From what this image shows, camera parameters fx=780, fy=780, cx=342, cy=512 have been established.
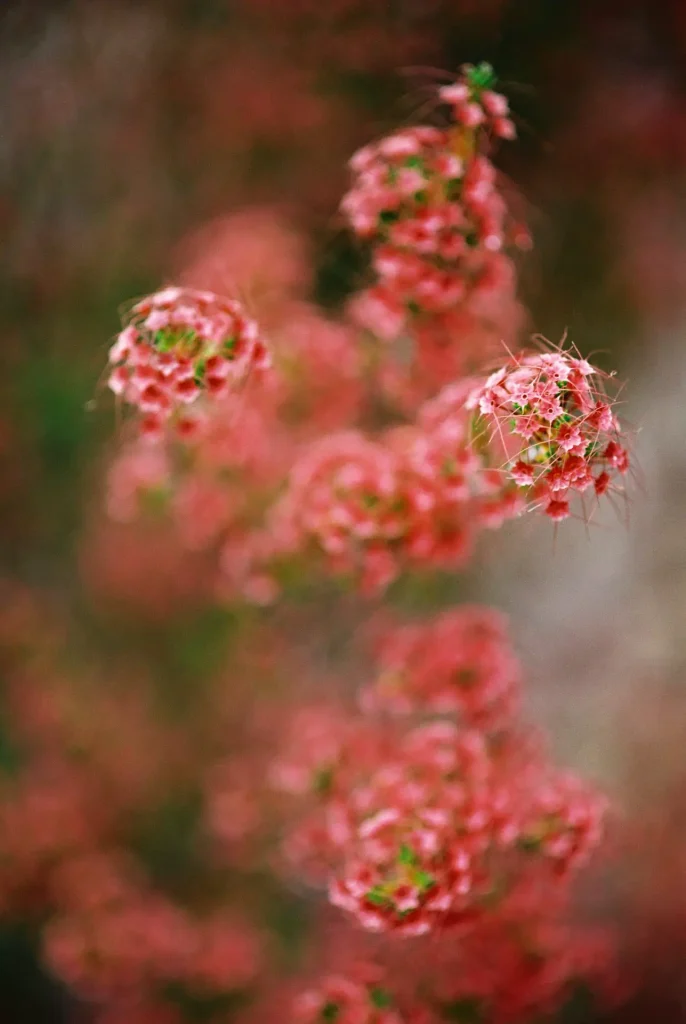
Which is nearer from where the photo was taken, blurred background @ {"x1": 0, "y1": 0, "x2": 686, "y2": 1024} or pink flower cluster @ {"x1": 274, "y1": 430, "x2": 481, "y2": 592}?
pink flower cluster @ {"x1": 274, "y1": 430, "x2": 481, "y2": 592}

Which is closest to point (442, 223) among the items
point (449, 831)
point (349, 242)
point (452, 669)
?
point (349, 242)

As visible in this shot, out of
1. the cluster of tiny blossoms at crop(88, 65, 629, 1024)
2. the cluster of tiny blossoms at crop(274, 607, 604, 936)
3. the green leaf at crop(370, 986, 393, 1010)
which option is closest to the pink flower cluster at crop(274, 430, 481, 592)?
the cluster of tiny blossoms at crop(88, 65, 629, 1024)

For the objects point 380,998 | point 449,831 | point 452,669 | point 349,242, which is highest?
point 349,242

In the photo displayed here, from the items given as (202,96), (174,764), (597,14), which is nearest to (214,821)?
(174,764)

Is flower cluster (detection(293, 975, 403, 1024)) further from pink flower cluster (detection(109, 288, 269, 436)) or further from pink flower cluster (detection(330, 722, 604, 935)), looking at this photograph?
pink flower cluster (detection(109, 288, 269, 436))

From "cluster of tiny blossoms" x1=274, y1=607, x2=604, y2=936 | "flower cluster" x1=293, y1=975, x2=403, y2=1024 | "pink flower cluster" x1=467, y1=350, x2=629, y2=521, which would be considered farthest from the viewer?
"flower cluster" x1=293, y1=975, x2=403, y2=1024

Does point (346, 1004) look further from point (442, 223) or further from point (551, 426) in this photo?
point (442, 223)
